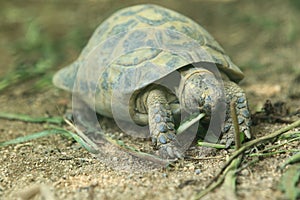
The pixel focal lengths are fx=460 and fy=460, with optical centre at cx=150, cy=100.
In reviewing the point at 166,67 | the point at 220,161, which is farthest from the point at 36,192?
the point at 166,67

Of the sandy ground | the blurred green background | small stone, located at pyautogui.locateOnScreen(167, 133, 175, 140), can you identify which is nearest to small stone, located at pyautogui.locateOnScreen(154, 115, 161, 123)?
small stone, located at pyautogui.locateOnScreen(167, 133, 175, 140)

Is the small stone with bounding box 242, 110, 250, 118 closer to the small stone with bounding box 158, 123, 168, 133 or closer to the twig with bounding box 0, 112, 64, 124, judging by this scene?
the small stone with bounding box 158, 123, 168, 133

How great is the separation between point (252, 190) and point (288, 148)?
66 cm

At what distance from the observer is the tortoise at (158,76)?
3.11m

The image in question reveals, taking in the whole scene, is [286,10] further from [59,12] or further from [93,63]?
[93,63]

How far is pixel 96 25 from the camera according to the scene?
6480 mm

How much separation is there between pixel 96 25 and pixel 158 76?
344 centimetres

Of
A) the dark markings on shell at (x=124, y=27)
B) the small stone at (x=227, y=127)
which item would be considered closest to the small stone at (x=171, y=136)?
the small stone at (x=227, y=127)

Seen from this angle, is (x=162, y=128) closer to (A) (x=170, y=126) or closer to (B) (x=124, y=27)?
(A) (x=170, y=126)

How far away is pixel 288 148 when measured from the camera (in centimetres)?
290

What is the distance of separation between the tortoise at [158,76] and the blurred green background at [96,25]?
1285 mm

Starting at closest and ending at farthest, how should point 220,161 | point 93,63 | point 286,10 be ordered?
point 220,161 → point 93,63 → point 286,10

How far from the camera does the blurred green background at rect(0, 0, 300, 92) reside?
5242 mm

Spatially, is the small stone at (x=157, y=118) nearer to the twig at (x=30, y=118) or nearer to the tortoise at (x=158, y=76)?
the tortoise at (x=158, y=76)
